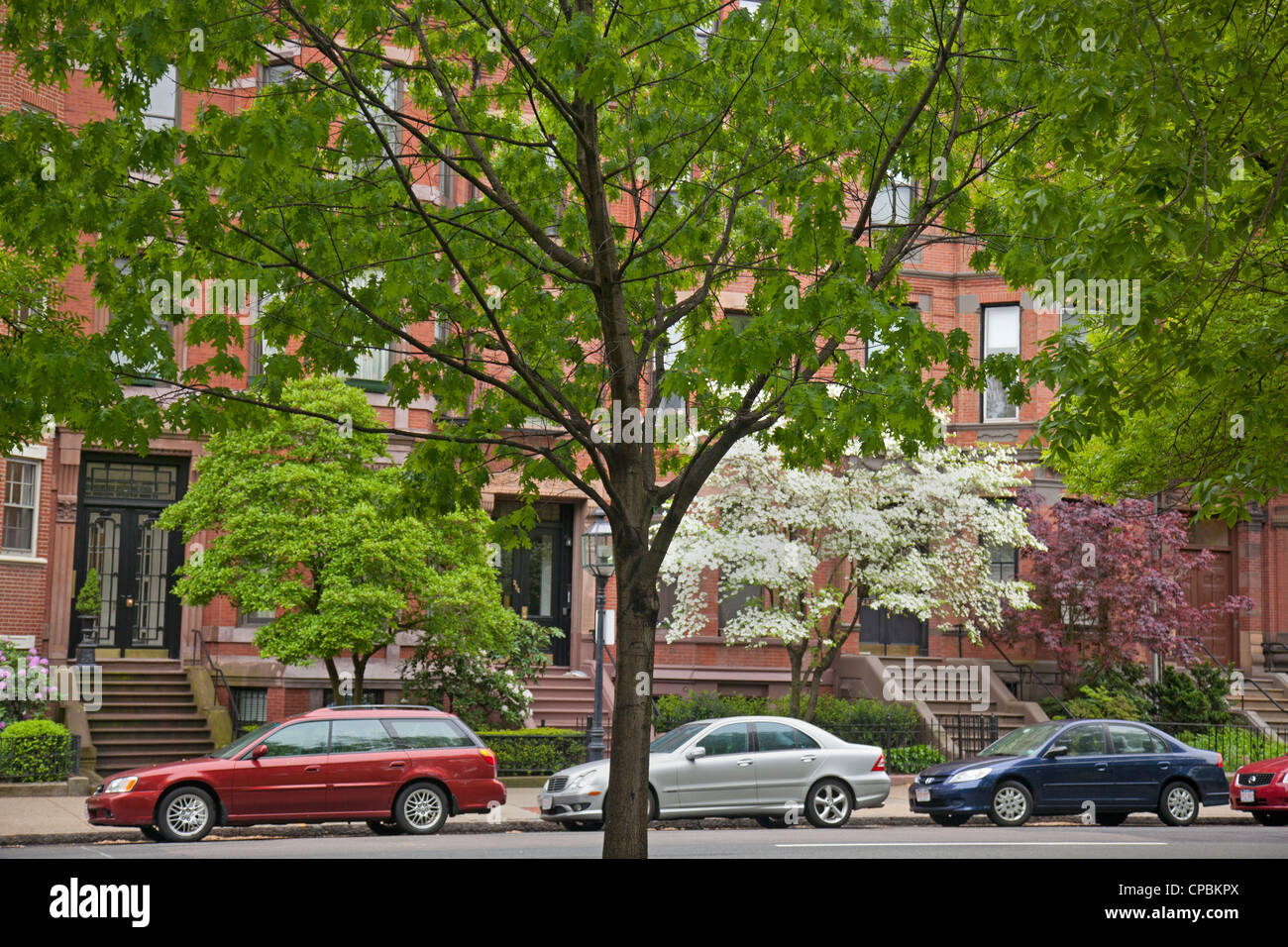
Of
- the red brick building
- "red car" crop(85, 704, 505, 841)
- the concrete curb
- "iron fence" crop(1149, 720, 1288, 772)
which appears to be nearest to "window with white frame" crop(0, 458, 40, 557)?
the red brick building

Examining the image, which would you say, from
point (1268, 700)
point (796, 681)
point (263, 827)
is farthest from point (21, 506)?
point (1268, 700)

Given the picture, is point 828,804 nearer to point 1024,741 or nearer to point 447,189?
point 1024,741

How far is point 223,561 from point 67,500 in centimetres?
596

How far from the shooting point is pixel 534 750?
2308cm

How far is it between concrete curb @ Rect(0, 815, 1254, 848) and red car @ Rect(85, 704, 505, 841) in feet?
1.45

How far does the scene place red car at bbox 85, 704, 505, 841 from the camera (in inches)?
617

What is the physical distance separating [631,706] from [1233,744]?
22.1 metres

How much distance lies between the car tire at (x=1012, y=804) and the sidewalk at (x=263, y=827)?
139cm

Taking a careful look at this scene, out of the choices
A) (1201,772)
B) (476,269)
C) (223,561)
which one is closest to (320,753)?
(223,561)

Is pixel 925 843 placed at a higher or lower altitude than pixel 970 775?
lower

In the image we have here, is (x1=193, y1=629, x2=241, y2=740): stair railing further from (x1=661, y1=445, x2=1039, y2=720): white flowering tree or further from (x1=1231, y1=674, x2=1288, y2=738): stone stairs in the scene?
(x1=1231, y1=674, x2=1288, y2=738): stone stairs

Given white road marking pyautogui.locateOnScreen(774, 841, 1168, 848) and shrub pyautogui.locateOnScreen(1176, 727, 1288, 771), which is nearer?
white road marking pyautogui.locateOnScreen(774, 841, 1168, 848)

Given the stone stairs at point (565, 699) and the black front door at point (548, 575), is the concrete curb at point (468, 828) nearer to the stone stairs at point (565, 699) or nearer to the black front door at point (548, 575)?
the stone stairs at point (565, 699)

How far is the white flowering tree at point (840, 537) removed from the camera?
77.4ft
